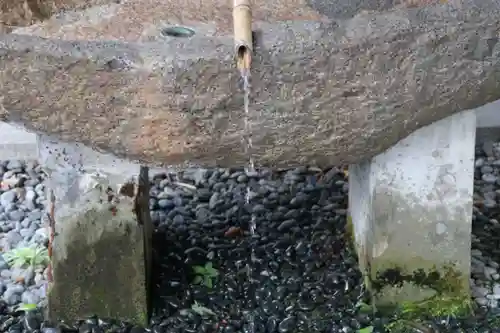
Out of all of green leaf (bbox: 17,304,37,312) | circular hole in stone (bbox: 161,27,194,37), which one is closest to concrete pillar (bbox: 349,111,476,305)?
circular hole in stone (bbox: 161,27,194,37)

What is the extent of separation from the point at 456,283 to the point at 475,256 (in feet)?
1.02

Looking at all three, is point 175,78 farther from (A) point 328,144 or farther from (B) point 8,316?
(B) point 8,316

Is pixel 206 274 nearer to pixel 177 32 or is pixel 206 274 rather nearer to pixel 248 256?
pixel 248 256

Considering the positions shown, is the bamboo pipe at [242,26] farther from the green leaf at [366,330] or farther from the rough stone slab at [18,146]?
the rough stone slab at [18,146]

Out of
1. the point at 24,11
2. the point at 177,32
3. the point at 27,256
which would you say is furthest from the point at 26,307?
the point at 177,32

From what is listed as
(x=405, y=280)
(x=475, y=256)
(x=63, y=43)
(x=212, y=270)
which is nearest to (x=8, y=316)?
(x=212, y=270)

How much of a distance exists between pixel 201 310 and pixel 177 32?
0.76 m

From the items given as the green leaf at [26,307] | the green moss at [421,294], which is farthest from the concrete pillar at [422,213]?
the green leaf at [26,307]

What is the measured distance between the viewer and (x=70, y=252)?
2133mm

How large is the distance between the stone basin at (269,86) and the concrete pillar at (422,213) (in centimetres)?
15

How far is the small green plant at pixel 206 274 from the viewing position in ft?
7.78

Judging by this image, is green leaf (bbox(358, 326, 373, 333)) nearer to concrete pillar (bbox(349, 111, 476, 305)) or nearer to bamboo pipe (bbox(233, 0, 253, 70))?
concrete pillar (bbox(349, 111, 476, 305))

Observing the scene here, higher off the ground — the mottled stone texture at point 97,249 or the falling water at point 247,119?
the falling water at point 247,119

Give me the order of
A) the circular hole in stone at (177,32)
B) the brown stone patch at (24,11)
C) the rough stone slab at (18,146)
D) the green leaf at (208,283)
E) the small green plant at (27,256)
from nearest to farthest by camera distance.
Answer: the circular hole in stone at (177,32) → the brown stone patch at (24,11) → the green leaf at (208,283) → the small green plant at (27,256) → the rough stone slab at (18,146)
